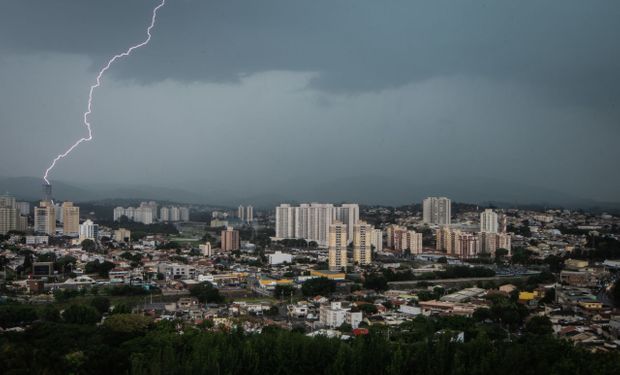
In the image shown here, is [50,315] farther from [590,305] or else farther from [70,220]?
[70,220]

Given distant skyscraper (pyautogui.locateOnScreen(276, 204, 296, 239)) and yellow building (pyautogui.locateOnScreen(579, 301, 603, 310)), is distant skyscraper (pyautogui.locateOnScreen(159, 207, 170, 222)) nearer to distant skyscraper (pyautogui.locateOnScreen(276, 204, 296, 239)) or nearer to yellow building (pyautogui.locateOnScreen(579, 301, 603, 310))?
distant skyscraper (pyautogui.locateOnScreen(276, 204, 296, 239))

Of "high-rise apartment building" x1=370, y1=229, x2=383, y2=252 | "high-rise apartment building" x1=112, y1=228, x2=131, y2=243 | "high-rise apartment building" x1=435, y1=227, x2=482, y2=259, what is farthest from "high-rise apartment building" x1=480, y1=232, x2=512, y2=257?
"high-rise apartment building" x1=112, y1=228, x2=131, y2=243

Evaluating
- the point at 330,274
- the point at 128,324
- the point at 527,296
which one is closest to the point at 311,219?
the point at 330,274

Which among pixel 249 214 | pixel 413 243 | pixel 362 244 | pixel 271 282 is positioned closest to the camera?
pixel 271 282

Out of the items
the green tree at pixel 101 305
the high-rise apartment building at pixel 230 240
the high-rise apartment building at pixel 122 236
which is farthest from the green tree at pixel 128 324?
the high-rise apartment building at pixel 122 236

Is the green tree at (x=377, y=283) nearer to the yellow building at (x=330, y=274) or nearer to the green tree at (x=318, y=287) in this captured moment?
the green tree at (x=318, y=287)

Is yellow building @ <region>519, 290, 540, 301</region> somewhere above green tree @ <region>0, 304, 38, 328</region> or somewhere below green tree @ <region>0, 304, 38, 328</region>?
below

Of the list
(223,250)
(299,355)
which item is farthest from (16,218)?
(299,355)
